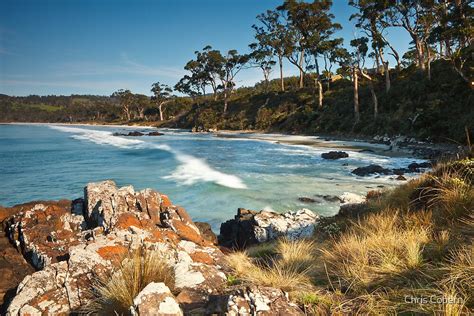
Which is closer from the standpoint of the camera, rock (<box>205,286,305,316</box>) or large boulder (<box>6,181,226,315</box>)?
rock (<box>205,286,305,316</box>)

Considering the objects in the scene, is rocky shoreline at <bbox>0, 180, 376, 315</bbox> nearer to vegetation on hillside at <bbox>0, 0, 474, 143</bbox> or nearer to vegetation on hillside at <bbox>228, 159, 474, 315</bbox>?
vegetation on hillside at <bbox>228, 159, 474, 315</bbox>

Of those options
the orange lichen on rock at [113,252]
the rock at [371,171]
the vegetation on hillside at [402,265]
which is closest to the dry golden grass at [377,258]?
the vegetation on hillside at [402,265]

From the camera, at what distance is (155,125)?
9800 centimetres

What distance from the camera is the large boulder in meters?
3.68

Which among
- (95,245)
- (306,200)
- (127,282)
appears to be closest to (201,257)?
(95,245)

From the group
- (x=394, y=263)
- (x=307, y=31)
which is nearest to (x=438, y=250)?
(x=394, y=263)

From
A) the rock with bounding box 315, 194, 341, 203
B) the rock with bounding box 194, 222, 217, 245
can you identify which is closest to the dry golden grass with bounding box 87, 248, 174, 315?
the rock with bounding box 194, 222, 217, 245

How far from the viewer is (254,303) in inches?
111

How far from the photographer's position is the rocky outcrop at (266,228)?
28.6 feet

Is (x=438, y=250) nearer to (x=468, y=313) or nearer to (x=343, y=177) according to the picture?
(x=468, y=313)

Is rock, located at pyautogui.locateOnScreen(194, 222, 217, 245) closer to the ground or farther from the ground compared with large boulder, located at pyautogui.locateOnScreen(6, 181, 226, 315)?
closer to the ground

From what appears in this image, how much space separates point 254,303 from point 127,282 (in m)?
1.49

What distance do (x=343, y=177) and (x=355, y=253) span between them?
566 inches

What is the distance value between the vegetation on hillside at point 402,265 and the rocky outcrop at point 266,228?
8.01ft
